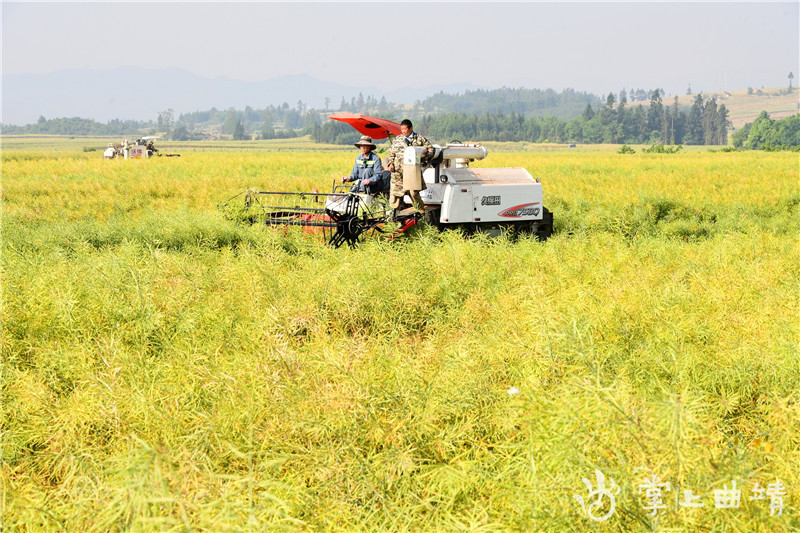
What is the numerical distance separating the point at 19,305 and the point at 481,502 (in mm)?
4990

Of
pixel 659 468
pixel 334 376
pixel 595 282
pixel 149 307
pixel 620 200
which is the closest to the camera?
pixel 659 468

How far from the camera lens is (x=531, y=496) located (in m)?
→ 2.71

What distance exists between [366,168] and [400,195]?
1.20 meters

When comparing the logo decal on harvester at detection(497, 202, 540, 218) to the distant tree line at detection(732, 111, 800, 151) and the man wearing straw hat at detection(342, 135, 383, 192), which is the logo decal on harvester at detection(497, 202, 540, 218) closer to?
the man wearing straw hat at detection(342, 135, 383, 192)

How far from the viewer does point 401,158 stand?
1049 cm

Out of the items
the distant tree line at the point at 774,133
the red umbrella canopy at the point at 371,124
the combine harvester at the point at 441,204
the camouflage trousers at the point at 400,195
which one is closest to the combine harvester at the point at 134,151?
the red umbrella canopy at the point at 371,124

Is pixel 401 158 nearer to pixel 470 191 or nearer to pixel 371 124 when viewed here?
pixel 371 124

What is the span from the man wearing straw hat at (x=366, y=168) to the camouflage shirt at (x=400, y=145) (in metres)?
0.34

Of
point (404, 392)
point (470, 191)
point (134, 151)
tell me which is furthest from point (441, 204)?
point (134, 151)

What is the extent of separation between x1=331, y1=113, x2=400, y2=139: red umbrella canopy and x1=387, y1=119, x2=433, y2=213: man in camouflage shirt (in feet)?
0.68

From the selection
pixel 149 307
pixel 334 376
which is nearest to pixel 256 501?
pixel 334 376

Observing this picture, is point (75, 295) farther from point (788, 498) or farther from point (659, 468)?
point (788, 498)

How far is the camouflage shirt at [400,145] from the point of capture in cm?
1023

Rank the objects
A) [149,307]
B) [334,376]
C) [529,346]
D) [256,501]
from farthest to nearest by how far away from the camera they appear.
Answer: [149,307]
[529,346]
[334,376]
[256,501]
